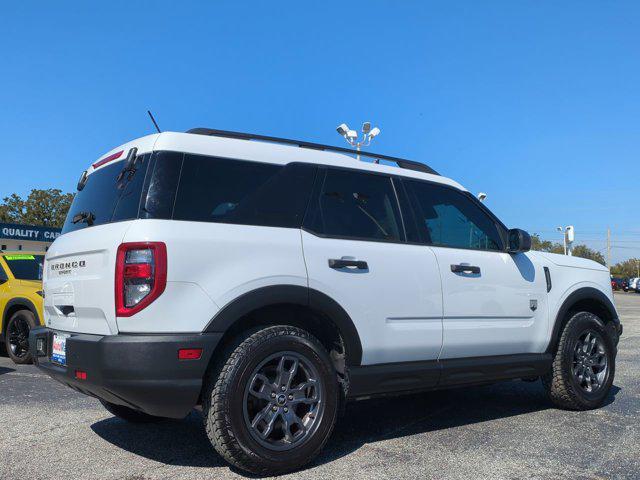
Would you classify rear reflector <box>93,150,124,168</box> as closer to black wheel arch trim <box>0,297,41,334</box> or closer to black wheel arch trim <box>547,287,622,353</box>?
black wheel arch trim <box>547,287,622,353</box>

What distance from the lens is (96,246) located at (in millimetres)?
3402

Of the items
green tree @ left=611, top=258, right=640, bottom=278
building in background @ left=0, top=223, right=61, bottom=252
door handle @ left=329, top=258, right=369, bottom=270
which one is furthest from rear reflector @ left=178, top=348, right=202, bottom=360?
green tree @ left=611, top=258, right=640, bottom=278

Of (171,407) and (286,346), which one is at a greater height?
(286,346)

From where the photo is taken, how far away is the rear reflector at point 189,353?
10.3 feet

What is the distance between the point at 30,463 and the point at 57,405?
5.94 ft

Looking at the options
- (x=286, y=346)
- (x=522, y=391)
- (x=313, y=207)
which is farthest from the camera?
(x=522, y=391)

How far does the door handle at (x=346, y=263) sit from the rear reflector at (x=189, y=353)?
99 cm

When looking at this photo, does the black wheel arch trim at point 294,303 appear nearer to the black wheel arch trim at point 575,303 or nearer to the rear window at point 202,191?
the rear window at point 202,191

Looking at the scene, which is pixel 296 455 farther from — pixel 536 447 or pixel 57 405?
pixel 57 405

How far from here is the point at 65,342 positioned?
3.52m

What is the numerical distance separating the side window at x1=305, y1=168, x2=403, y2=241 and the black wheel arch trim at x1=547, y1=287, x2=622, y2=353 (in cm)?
183

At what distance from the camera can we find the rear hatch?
3.29m

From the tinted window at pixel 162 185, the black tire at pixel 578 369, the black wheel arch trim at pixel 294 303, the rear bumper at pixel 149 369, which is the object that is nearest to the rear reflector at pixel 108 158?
the tinted window at pixel 162 185

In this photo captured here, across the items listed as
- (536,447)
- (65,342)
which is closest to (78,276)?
(65,342)
